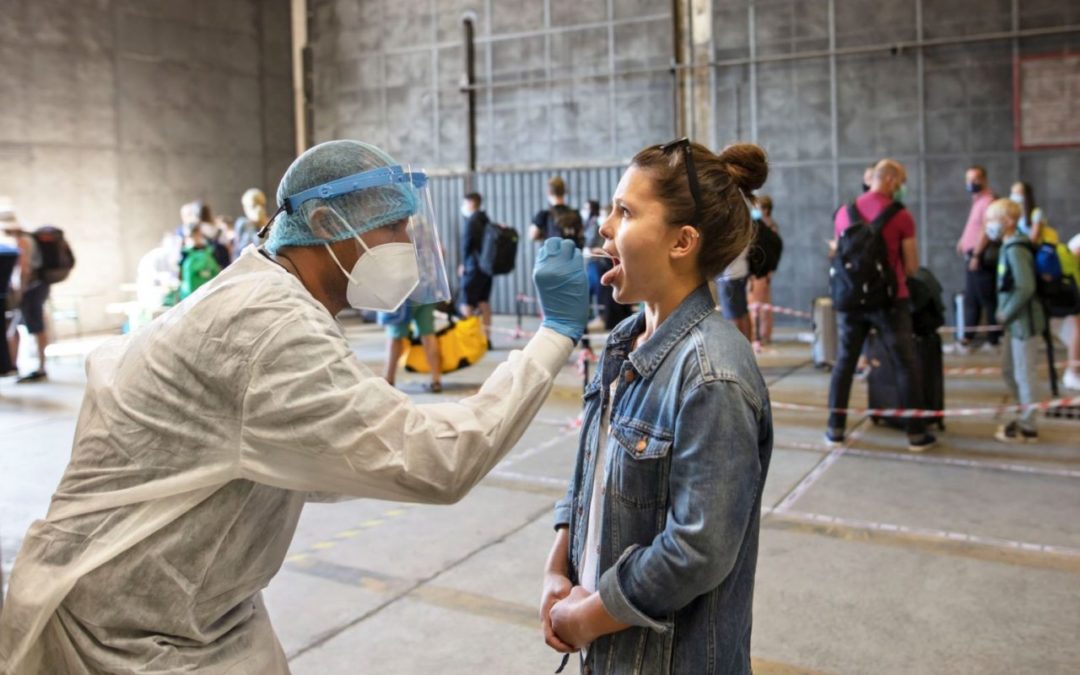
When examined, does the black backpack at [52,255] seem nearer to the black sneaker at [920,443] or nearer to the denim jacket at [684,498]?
the black sneaker at [920,443]

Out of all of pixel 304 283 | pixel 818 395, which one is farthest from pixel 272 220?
pixel 818 395

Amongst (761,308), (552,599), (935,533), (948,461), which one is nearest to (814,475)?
(948,461)

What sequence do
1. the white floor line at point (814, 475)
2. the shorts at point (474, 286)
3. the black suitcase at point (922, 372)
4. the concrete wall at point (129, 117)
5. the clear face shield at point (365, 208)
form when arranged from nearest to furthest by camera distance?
1. the clear face shield at point (365, 208)
2. the white floor line at point (814, 475)
3. the black suitcase at point (922, 372)
4. the shorts at point (474, 286)
5. the concrete wall at point (129, 117)

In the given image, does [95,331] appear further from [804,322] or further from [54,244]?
[804,322]

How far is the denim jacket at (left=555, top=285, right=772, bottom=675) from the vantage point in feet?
5.63

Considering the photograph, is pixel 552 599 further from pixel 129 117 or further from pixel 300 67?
pixel 300 67

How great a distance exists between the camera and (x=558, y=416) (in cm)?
816

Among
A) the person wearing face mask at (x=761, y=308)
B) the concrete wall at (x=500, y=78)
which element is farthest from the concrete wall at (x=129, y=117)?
the person wearing face mask at (x=761, y=308)

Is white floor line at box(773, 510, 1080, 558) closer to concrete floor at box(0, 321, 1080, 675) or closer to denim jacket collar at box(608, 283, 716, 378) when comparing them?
concrete floor at box(0, 321, 1080, 675)

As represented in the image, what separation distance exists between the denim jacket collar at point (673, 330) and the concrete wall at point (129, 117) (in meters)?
14.0

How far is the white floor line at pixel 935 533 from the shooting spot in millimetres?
4699

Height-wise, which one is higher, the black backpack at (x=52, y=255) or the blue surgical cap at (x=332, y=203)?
the black backpack at (x=52, y=255)

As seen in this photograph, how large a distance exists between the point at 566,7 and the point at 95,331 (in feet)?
29.3

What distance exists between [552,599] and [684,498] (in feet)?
1.62
